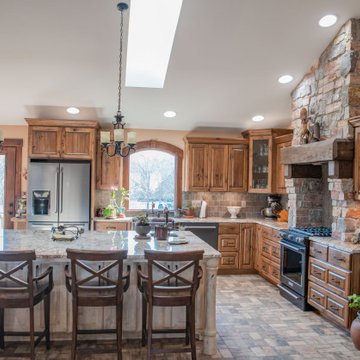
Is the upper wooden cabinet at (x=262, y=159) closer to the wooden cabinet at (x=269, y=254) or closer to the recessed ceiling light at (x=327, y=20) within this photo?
the wooden cabinet at (x=269, y=254)

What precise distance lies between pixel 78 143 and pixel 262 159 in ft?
10.3

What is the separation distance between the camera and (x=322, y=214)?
496 cm

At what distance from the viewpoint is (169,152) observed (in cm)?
650

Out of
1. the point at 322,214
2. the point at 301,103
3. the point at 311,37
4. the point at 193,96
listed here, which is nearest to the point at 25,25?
the point at 193,96

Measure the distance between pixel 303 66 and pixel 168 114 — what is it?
2226 mm

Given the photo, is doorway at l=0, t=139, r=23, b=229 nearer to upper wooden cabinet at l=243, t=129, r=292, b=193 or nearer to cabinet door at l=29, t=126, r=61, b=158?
cabinet door at l=29, t=126, r=61, b=158

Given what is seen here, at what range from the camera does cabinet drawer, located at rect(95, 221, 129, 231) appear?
18.7ft

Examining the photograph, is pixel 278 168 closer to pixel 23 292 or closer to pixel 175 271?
pixel 175 271

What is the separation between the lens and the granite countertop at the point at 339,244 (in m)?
3.47

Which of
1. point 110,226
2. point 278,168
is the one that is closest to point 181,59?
point 278,168

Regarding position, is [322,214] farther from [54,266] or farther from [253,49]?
[54,266]

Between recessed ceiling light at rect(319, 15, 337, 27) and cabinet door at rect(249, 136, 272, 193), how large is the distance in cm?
230

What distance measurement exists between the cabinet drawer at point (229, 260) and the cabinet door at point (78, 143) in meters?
2.76

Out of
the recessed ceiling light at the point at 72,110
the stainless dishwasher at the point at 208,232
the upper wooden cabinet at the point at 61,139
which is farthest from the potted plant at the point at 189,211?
the recessed ceiling light at the point at 72,110
